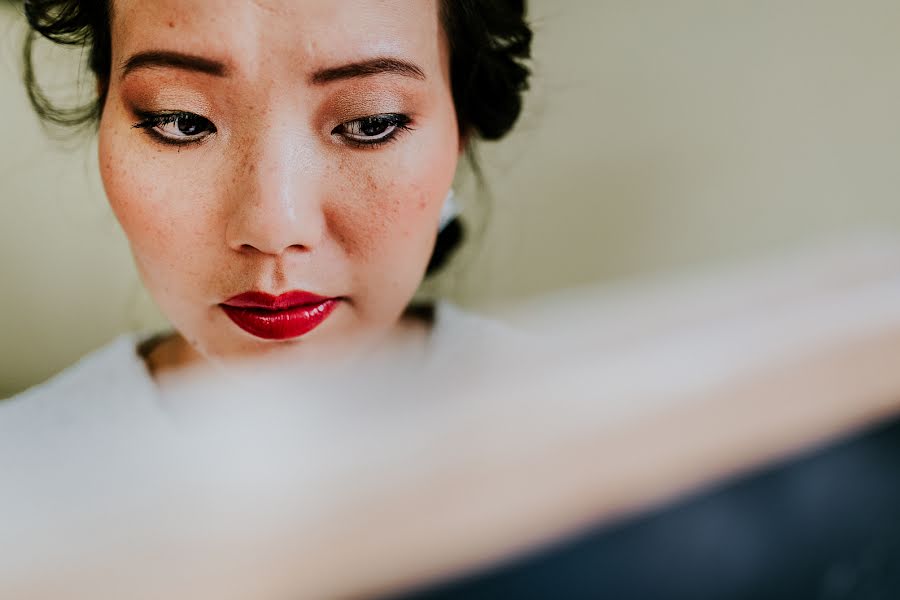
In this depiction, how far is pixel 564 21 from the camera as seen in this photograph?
0.52m

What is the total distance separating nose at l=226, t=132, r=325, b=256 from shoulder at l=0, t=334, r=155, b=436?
0.15 m

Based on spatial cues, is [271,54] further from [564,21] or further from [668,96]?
[668,96]

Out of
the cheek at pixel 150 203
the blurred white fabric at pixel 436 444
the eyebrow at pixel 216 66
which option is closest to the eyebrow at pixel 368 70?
the eyebrow at pixel 216 66

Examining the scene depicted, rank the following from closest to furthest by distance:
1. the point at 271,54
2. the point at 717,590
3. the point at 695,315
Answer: the point at 271,54 → the point at 717,590 → the point at 695,315

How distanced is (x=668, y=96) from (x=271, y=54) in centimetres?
36

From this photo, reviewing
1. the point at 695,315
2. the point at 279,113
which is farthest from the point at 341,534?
the point at 695,315

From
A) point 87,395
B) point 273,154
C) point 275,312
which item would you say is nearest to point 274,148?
point 273,154

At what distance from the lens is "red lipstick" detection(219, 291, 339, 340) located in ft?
1.45

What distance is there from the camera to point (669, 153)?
0.61 m

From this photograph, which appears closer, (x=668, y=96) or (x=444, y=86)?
(x=444, y=86)

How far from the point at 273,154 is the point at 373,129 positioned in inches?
2.6

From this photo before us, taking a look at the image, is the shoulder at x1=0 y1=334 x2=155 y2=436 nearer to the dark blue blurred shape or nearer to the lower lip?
the lower lip

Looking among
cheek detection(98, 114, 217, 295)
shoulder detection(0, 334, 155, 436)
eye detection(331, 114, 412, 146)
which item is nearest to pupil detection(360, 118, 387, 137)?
eye detection(331, 114, 412, 146)

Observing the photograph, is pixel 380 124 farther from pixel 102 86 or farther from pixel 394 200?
pixel 102 86
